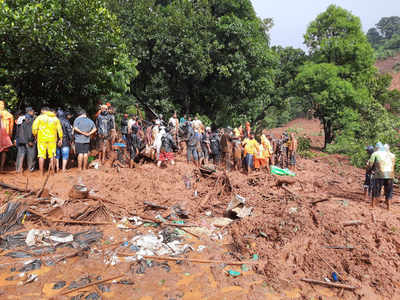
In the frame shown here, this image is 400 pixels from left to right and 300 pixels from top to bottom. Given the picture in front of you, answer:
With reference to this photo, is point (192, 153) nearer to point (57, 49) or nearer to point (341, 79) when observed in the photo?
point (57, 49)

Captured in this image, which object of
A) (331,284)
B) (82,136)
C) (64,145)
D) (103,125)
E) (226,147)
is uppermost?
(103,125)

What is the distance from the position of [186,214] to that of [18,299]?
166 inches

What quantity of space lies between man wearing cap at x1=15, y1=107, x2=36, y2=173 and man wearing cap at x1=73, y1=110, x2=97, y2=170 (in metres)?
1.16

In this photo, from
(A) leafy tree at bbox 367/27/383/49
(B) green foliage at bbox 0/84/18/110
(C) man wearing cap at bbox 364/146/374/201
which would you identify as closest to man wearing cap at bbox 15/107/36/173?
(B) green foliage at bbox 0/84/18/110

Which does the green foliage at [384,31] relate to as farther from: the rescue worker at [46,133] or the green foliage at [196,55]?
the rescue worker at [46,133]

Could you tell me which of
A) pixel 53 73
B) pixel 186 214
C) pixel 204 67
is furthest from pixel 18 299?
pixel 204 67

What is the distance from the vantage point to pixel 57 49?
8055mm

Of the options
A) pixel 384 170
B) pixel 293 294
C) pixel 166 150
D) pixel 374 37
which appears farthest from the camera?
pixel 374 37

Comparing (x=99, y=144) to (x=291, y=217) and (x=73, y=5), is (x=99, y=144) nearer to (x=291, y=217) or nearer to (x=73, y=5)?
(x=73, y=5)

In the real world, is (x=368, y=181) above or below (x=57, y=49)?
below

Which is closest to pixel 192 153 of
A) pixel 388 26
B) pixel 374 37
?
pixel 374 37

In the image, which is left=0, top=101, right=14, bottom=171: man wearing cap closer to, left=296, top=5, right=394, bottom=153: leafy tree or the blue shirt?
the blue shirt

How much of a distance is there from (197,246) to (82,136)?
16.0ft

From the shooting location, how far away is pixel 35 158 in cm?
800
